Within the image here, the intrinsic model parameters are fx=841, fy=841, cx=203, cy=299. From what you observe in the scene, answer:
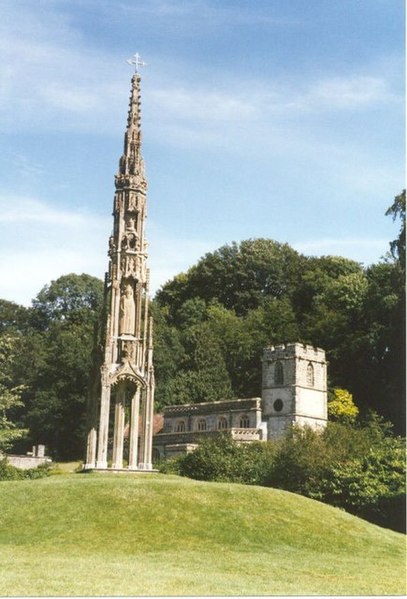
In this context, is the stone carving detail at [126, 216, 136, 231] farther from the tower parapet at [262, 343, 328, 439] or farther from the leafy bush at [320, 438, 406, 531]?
the tower parapet at [262, 343, 328, 439]

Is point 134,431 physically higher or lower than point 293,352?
lower

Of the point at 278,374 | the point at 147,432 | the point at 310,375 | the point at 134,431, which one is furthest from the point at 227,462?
the point at 310,375

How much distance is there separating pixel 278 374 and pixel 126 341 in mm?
25671

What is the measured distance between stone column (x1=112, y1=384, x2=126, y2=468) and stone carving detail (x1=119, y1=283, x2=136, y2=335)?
2.47m

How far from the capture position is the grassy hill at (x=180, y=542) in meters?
17.1

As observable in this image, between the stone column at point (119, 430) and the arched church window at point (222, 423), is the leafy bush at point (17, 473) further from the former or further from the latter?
the arched church window at point (222, 423)

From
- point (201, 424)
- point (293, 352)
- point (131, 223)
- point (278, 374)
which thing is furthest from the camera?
point (201, 424)

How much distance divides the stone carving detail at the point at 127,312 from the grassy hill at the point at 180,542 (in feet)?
24.0

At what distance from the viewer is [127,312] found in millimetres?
37438

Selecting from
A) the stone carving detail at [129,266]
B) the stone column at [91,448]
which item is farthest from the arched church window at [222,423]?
the stone carving detail at [129,266]

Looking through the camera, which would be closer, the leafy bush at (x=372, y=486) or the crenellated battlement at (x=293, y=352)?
the leafy bush at (x=372, y=486)

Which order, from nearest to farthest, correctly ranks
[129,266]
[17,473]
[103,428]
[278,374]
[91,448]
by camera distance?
1. [103,428]
2. [91,448]
3. [129,266]
4. [17,473]
5. [278,374]

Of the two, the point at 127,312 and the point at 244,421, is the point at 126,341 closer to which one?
the point at 127,312

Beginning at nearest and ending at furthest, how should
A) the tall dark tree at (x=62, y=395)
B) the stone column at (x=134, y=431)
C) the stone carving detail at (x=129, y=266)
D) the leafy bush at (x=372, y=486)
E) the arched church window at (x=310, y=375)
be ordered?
the leafy bush at (x=372, y=486) → the stone column at (x=134, y=431) → the stone carving detail at (x=129, y=266) → the arched church window at (x=310, y=375) → the tall dark tree at (x=62, y=395)
